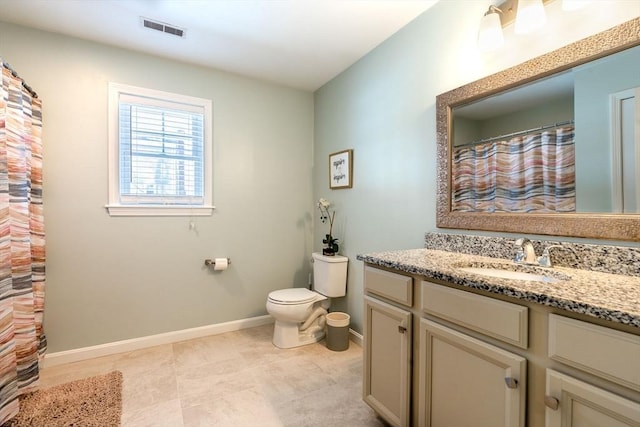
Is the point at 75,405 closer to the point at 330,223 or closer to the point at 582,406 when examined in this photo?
the point at 330,223

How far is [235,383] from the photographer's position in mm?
1966

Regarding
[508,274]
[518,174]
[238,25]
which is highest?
[238,25]

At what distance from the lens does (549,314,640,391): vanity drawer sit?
73 centimetres

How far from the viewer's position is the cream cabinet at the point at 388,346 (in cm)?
135

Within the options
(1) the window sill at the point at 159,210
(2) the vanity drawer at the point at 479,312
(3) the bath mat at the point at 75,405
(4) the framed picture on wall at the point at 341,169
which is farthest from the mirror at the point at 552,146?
(3) the bath mat at the point at 75,405

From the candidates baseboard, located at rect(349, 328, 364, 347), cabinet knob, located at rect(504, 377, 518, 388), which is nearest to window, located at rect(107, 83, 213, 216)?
baseboard, located at rect(349, 328, 364, 347)

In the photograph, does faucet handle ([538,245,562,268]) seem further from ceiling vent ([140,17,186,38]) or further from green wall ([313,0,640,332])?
ceiling vent ([140,17,186,38])

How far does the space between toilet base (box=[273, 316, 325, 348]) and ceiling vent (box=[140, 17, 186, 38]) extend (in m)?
2.36

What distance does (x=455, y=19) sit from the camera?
1742mm

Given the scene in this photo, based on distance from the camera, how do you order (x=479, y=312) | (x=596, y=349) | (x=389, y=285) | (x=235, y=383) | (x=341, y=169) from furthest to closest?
(x=341, y=169), (x=235, y=383), (x=389, y=285), (x=479, y=312), (x=596, y=349)

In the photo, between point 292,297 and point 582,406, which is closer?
point 582,406

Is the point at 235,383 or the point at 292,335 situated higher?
the point at 292,335

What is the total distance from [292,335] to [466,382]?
163 centimetres

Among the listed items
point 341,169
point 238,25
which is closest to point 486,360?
point 341,169
